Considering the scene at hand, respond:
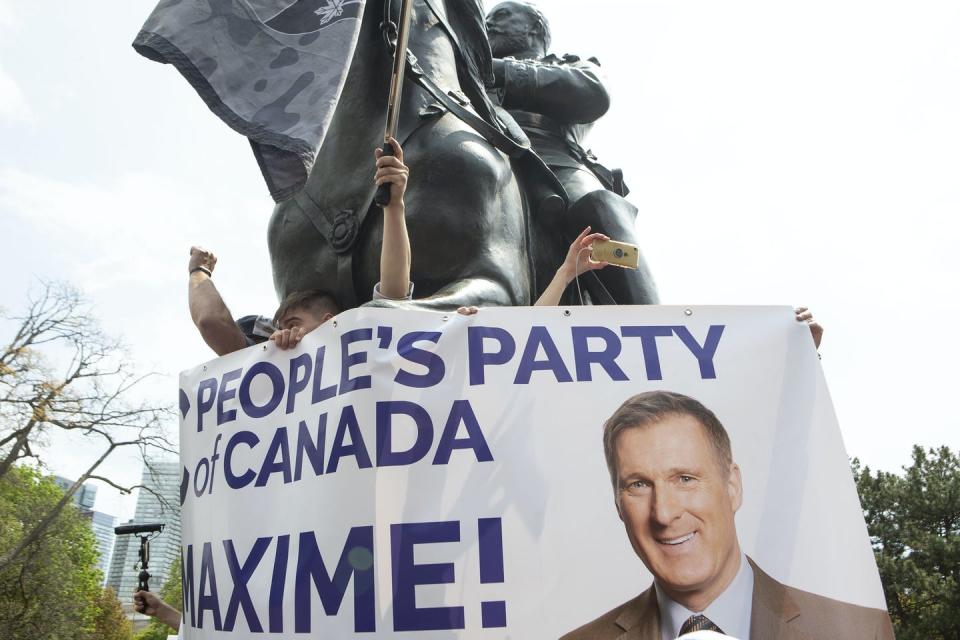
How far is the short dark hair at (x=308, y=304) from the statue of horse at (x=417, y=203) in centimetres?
Result: 21

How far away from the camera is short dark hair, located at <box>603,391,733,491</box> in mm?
2609

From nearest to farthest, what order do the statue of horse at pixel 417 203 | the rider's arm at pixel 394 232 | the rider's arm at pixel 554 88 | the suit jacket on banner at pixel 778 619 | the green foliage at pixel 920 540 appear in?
1. the suit jacket on banner at pixel 778 619
2. the rider's arm at pixel 394 232
3. the statue of horse at pixel 417 203
4. the rider's arm at pixel 554 88
5. the green foliage at pixel 920 540

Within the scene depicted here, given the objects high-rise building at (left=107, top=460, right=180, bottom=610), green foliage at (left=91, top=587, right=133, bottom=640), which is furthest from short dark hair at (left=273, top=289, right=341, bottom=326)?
green foliage at (left=91, top=587, right=133, bottom=640)

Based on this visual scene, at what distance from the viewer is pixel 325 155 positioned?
3.94m

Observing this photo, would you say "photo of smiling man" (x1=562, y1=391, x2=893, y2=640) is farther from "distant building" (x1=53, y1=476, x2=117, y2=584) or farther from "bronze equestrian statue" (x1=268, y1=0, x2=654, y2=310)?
"distant building" (x1=53, y1=476, x2=117, y2=584)

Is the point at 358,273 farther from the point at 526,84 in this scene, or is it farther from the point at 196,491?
the point at 526,84

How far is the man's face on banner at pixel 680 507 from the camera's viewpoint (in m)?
2.43

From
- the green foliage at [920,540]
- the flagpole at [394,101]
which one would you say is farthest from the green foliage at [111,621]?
the flagpole at [394,101]

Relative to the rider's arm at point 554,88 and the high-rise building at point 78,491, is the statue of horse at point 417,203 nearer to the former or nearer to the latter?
the rider's arm at point 554,88

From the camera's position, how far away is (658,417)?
2650 millimetres

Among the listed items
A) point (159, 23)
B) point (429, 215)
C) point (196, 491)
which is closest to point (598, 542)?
point (196, 491)

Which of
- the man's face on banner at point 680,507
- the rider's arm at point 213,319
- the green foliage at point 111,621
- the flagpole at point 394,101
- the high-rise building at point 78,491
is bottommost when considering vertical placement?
the man's face on banner at point 680,507

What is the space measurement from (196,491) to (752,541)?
→ 5.98 feet

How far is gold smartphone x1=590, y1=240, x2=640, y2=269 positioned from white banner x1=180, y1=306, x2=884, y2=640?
40cm
